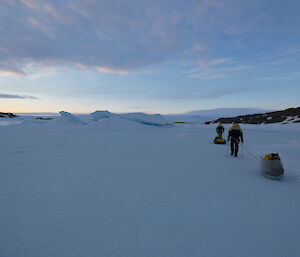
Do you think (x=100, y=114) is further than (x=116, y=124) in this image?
Yes

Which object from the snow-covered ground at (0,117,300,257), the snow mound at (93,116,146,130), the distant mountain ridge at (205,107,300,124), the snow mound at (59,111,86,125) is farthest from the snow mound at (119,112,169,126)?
the snow-covered ground at (0,117,300,257)

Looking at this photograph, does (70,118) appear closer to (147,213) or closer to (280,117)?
(147,213)

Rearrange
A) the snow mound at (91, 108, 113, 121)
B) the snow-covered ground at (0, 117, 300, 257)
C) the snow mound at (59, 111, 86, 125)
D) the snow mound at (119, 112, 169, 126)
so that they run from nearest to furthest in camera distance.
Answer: the snow-covered ground at (0, 117, 300, 257), the snow mound at (119, 112, 169, 126), the snow mound at (59, 111, 86, 125), the snow mound at (91, 108, 113, 121)

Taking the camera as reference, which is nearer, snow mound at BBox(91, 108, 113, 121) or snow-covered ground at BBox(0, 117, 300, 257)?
snow-covered ground at BBox(0, 117, 300, 257)

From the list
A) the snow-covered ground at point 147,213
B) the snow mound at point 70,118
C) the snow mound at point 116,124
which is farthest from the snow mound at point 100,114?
the snow-covered ground at point 147,213

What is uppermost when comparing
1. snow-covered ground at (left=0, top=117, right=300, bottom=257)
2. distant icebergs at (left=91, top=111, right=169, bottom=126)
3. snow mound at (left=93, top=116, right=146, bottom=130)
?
distant icebergs at (left=91, top=111, right=169, bottom=126)

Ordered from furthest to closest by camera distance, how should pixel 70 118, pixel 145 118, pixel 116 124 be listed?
1. pixel 70 118
2. pixel 145 118
3. pixel 116 124

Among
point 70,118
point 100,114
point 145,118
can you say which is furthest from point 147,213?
point 70,118

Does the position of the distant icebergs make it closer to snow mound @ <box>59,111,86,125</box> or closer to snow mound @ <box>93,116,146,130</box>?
snow mound @ <box>93,116,146,130</box>

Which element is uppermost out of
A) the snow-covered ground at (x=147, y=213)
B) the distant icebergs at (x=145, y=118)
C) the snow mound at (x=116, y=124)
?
the distant icebergs at (x=145, y=118)

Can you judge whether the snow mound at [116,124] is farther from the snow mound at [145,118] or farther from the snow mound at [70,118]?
the snow mound at [70,118]

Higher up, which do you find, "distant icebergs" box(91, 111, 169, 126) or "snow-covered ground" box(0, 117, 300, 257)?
"distant icebergs" box(91, 111, 169, 126)

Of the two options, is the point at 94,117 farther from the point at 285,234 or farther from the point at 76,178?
the point at 285,234

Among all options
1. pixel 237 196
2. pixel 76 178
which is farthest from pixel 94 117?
pixel 237 196
